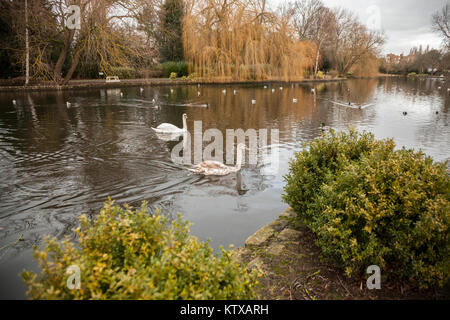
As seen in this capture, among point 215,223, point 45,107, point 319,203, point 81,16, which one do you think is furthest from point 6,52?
point 319,203

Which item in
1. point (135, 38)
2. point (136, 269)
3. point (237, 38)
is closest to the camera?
point (136, 269)

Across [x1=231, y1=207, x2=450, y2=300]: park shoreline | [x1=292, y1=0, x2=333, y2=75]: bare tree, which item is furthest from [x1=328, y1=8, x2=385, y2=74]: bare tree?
[x1=231, y1=207, x2=450, y2=300]: park shoreline

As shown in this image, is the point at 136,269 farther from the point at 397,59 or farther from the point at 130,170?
the point at 397,59

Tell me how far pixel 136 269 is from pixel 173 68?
40.5 metres

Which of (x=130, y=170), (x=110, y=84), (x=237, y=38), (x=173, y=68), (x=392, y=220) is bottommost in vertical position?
(x=130, y=170)

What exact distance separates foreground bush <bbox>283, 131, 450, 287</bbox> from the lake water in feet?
6.56

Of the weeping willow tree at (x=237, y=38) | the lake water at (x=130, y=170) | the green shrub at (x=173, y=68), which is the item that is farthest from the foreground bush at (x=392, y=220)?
the green shrub at (x=173, y=68)

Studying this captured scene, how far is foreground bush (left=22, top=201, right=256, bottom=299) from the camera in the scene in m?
1.85

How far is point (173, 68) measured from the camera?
39781 millimetres

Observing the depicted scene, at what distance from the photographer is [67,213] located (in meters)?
5.45

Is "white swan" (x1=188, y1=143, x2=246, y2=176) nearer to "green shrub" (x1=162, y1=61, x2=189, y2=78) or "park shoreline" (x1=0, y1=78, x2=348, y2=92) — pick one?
"park shoreline" (x1=0, y1=78, x2=348, y2=92)

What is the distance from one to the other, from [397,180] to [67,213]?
544 cm

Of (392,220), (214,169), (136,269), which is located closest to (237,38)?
(214,169)

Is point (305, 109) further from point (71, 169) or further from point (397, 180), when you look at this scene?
point (397, 180)
